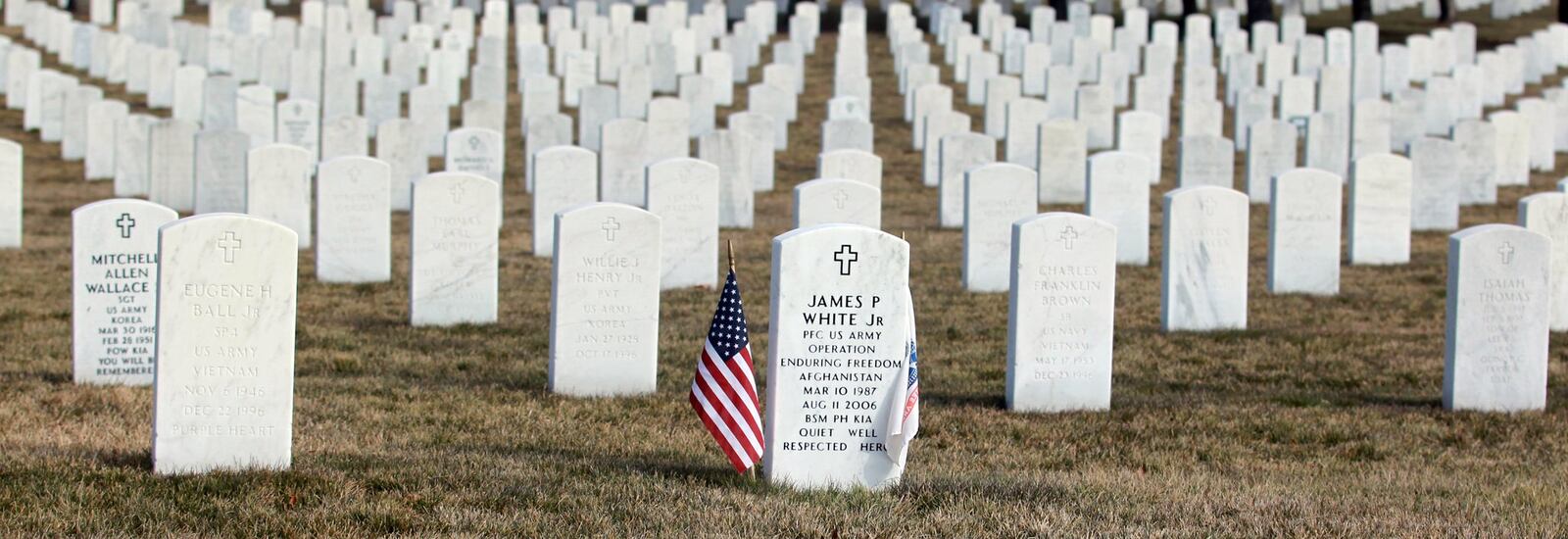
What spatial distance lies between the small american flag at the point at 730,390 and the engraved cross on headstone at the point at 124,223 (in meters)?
3.61

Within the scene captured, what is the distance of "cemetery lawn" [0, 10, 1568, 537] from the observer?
6.97 m

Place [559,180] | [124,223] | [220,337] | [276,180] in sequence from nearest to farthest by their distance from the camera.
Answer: [220,337] < [124,223] < [276,180] < [559,180]

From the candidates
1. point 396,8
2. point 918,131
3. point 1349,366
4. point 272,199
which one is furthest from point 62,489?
point 396,8

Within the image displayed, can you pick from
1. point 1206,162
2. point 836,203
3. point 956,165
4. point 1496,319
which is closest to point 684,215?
point 836,203

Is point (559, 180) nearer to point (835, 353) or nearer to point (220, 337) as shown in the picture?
point (220, 337)

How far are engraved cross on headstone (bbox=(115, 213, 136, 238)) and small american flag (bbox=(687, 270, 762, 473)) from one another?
3610mm

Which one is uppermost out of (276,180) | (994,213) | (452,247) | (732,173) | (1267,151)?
(1267,151)

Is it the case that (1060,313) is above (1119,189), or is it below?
below

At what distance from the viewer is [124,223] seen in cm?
977

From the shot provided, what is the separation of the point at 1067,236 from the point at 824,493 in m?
3.02

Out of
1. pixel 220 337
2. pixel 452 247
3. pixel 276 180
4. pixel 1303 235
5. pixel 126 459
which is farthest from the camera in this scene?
pixel 276 180

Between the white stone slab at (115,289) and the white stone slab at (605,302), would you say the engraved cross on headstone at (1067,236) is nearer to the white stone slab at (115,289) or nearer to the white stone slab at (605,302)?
the white stone slab at (605,302)

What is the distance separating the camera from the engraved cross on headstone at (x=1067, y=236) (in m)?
9.95

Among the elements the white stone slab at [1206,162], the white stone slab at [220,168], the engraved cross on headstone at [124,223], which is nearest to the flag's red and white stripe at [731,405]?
the engraved cross on headstone at [124,223]
